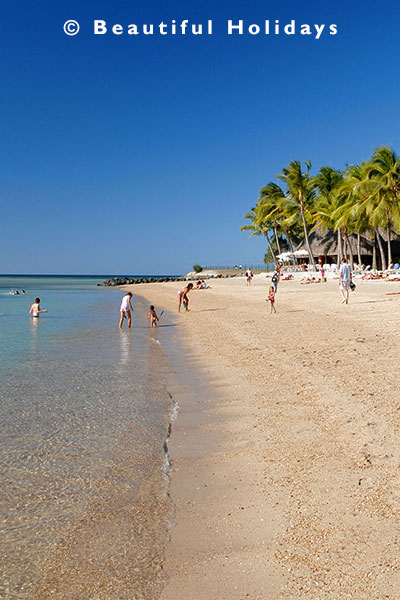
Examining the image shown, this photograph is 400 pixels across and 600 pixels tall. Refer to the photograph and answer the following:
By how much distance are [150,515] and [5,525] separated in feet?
3.22

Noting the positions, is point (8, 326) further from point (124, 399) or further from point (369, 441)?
point (369, 441)

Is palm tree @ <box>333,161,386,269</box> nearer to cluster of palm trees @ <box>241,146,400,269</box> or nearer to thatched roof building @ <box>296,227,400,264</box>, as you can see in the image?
cluster of palm trees @ <box>241,146,400,269</box>

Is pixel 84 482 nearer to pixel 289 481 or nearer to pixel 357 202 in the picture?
pixel 289 481

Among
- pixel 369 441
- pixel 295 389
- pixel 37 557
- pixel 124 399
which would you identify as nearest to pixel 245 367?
pixel 295 389

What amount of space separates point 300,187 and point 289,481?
45.7 m

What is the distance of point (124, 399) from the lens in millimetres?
6516

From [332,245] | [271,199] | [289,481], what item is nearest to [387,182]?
[332,245]

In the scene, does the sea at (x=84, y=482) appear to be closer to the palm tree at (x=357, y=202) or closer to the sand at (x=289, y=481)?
the sand at (x=289, y=481)

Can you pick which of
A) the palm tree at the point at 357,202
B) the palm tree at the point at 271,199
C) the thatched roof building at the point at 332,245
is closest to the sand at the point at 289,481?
the palm tree at the point at 357,202

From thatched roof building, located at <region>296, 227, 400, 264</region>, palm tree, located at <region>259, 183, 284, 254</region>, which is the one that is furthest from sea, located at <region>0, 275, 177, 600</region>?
palm tree, located at <region>259, 183, 284, 254</region>

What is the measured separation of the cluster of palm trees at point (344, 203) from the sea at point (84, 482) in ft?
96.3

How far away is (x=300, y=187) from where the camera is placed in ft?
152

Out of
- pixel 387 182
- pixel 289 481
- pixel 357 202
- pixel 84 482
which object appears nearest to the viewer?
pixel 289 481

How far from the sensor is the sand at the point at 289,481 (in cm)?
248
